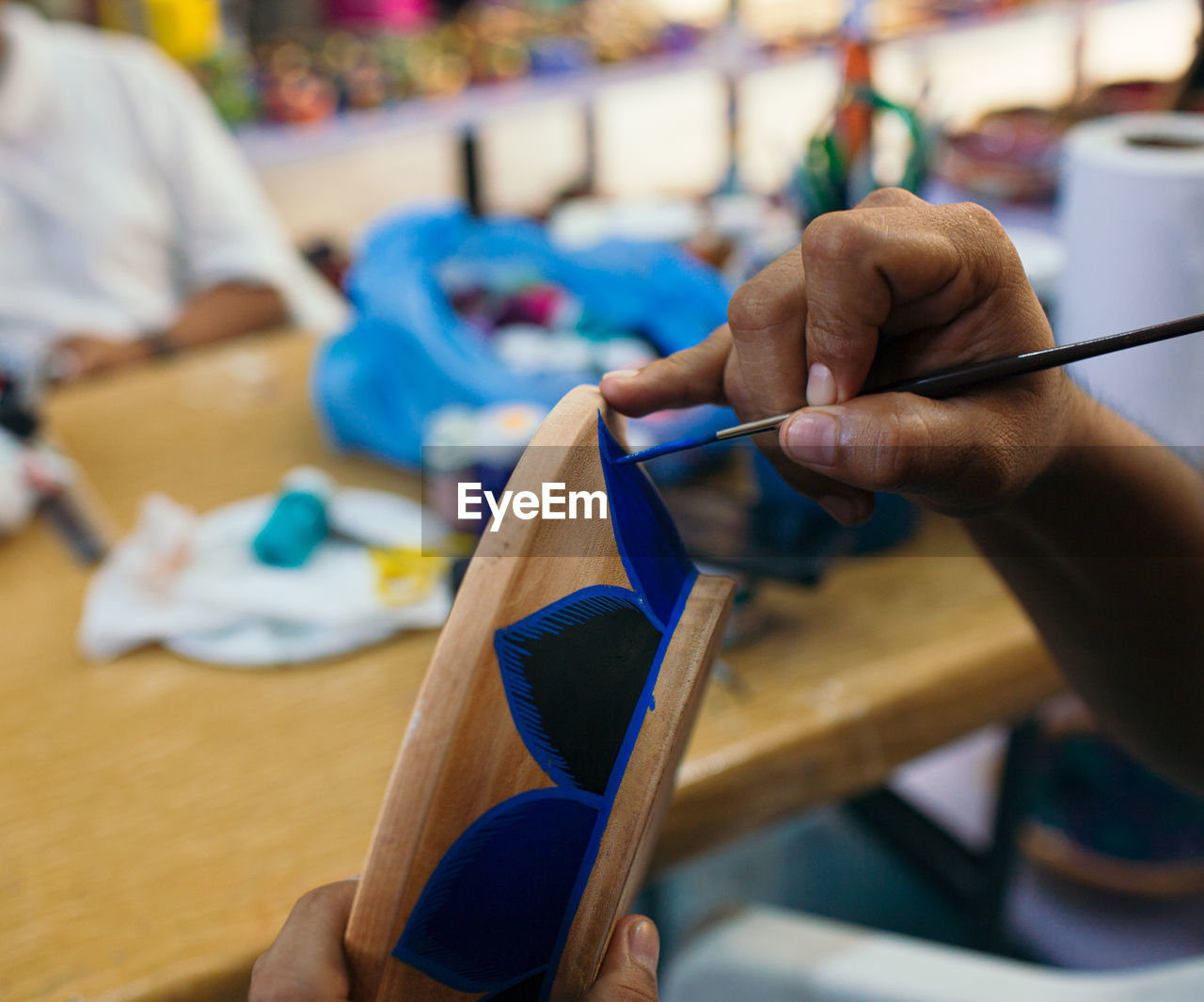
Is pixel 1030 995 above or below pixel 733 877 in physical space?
above

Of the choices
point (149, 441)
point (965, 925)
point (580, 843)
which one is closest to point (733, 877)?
point (965, 925)

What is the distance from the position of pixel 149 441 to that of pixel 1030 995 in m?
1.05

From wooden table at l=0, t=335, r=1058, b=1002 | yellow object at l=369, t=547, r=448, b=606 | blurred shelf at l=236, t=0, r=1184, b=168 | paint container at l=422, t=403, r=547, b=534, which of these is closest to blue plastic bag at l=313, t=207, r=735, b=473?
paint container at l=422, t=403, r=547, b=534

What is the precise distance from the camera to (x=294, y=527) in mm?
862

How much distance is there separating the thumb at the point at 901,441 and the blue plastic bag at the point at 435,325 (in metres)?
0.55

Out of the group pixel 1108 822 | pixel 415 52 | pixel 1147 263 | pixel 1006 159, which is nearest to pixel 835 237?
pixel 1147 263

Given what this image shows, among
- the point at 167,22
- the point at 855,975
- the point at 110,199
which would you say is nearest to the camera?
the point at 855,975

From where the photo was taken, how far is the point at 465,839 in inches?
13.7

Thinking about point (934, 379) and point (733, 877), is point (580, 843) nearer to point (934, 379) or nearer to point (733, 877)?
point (934, 379)

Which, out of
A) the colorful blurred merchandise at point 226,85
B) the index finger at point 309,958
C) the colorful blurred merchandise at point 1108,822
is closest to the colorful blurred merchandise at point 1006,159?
the colorful blurred merchandise at point 1108,822

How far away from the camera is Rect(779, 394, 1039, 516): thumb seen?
0.37 metres

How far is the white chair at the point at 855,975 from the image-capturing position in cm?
58

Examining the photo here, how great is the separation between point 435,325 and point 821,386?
664 millimetres

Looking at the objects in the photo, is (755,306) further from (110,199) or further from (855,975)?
(110,199)
